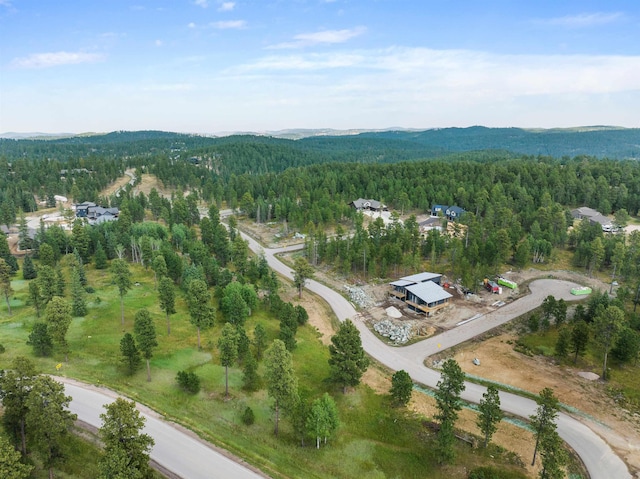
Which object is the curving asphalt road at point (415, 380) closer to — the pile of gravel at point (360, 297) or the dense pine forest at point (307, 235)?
the pile of gravel at point (360, 297)

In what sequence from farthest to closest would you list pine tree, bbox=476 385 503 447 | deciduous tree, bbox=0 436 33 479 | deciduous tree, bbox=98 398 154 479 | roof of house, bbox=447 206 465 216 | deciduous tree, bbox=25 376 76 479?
1. roof of house, bbox=447 206 465 216
2. pine tree, bbox=476 385 503 447
3. deciduous tree, bbox=25 376 76 479
4. deciduous tree, bbox=98 398 154 479
5. deciduous tree, bbox=0 436 33 479

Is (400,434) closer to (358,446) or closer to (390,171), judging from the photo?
(358,446)

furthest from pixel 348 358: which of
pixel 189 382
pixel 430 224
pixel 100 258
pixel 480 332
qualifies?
pixel 430 224

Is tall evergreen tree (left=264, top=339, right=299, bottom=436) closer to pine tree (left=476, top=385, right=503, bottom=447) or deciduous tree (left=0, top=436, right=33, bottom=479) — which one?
pine tree (left=476, top=385, right=503, bottom=447)

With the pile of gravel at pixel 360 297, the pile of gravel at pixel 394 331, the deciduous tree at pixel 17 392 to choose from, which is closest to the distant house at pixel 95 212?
Answer: the pile of gravel at pixel 360 297

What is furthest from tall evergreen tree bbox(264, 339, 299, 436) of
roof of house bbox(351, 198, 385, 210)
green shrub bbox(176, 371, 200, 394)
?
roof of house bbox(351, 198, 385, 210)

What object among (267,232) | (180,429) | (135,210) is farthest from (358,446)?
(135,210)
